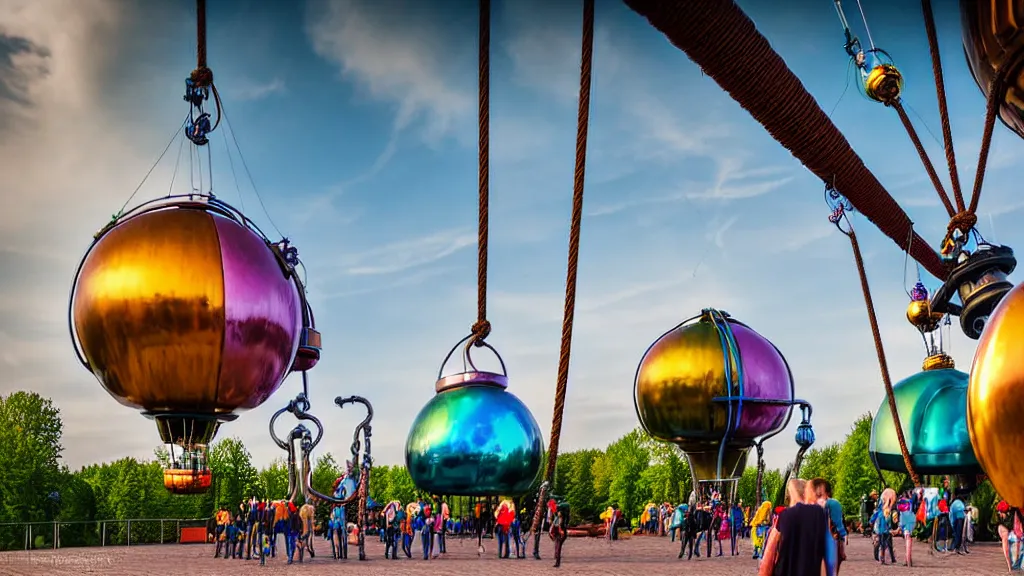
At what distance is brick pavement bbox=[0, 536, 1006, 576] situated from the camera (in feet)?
52.9

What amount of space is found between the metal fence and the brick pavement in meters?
9.83

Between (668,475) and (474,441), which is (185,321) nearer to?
(474,441)

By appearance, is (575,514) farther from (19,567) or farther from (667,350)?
(667,350)

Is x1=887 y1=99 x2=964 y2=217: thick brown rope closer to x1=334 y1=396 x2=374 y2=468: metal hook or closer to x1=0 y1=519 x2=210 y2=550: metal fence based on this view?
x1=334 y1=396 x2=374 y2=468: metal hook

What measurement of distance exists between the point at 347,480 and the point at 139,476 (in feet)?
132

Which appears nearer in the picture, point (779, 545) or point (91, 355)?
point (91, 355)

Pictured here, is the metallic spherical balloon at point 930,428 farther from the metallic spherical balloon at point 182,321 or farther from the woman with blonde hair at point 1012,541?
the woman with blonde hair at point 1012,541

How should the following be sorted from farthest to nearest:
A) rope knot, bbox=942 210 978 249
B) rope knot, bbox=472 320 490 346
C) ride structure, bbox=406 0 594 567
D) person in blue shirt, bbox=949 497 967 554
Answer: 1. person in blue shirt, bbox=949 497 967 554
2. ride structure, bbox=406 0 594 567
3. rope knot, bbox=472 320 490 346
4. rope knot, bbox=942 210 978 249

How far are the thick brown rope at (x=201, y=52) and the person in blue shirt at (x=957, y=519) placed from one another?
18.9 metres

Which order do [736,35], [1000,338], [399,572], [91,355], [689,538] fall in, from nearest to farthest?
[1000,338], [736,35], [91,355], [399,572], [689,538]

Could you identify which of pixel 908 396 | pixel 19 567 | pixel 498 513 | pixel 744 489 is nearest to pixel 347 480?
pixel 908 396

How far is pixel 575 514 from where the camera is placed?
4528 cm

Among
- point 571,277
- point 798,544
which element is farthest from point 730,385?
point 571,277

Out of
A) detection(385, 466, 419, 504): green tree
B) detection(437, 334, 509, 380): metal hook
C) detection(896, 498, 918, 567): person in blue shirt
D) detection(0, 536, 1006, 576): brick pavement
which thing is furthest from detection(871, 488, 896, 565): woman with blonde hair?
detection(385, 466, 419, 504): green tree
